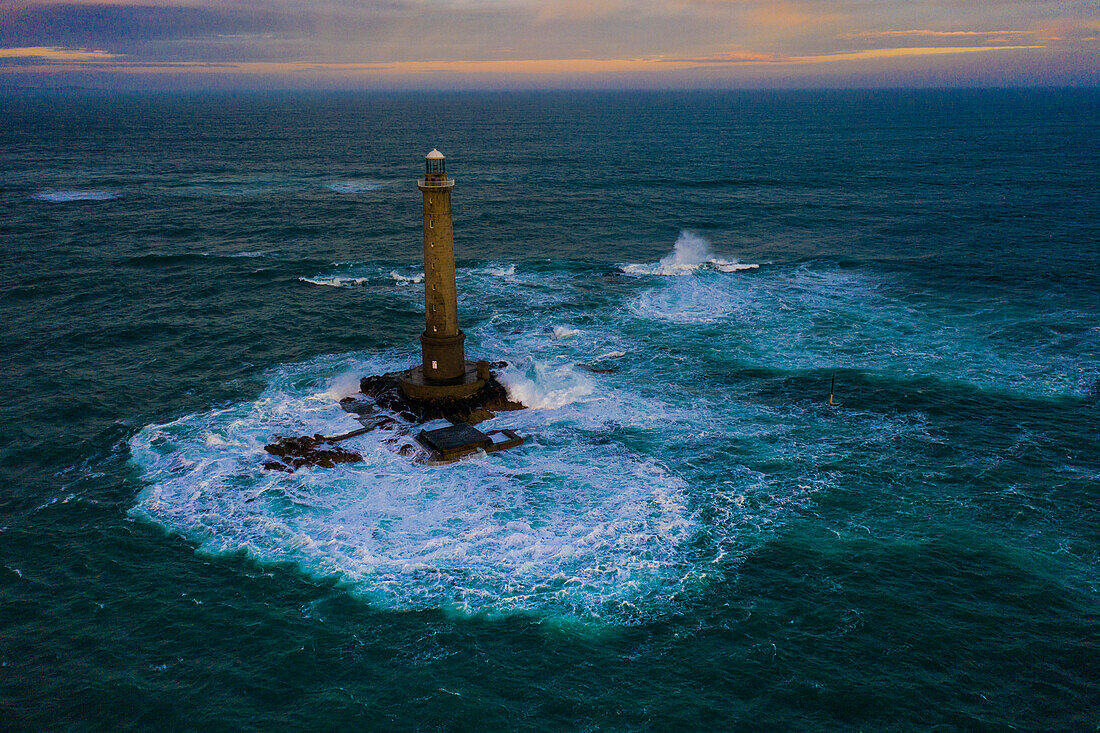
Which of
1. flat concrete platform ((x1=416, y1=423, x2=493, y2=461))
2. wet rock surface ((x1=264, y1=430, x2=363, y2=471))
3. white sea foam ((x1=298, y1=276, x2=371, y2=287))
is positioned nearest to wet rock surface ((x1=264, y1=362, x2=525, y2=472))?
wet rock surface ((x1=264, y1=430, x2=363, y2=471))

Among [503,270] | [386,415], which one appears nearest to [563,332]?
[386,415]

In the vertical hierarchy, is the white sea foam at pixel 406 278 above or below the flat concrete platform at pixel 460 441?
above

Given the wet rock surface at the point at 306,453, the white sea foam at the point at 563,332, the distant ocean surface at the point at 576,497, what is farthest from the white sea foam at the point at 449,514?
the white sea foam at the point at 563,332

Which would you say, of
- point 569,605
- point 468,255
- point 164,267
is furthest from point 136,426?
point 468,255

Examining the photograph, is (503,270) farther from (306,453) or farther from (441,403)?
(306,453)

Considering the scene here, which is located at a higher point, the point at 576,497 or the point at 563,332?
the point at 563,332

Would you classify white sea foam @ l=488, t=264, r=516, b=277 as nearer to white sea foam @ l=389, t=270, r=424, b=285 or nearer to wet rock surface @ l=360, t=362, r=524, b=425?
white sea foam @ l=389, t=270, r=424, b=285

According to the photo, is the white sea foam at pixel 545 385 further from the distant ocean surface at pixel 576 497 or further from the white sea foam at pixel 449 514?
the white sea foam at pixel 449 514
